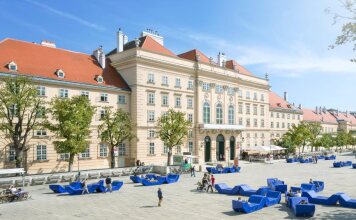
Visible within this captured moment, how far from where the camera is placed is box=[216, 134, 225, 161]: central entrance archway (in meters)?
60.6

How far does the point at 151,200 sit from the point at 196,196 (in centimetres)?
351

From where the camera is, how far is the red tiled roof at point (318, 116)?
355ft

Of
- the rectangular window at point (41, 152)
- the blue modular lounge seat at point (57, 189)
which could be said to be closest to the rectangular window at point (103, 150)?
the rectangular window at point (41, 152)

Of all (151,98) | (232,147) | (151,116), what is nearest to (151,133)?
(151,116)

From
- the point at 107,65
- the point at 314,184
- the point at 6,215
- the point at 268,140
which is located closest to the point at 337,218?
the point at 314,184

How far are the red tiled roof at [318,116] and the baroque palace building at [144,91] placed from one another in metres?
44.0

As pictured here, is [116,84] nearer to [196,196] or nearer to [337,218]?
[196,196]

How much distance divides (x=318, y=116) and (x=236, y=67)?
5897cm

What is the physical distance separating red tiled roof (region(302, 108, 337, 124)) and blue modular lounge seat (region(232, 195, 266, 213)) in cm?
8927

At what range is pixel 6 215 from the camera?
791 inches

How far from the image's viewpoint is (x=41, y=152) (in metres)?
40.2

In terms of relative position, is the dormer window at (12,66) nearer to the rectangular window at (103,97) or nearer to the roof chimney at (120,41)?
the rectangular window at (103,97)

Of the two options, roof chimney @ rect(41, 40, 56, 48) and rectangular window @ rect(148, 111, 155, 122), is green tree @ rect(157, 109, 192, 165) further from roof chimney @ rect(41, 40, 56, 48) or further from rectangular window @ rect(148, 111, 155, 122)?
roof chimney @ rect(41, 40, 56, 48)

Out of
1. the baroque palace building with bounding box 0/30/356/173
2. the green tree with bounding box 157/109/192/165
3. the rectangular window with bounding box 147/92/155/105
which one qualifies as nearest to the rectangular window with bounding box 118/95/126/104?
the baroque palace building with bounding box 0/30/356/173
